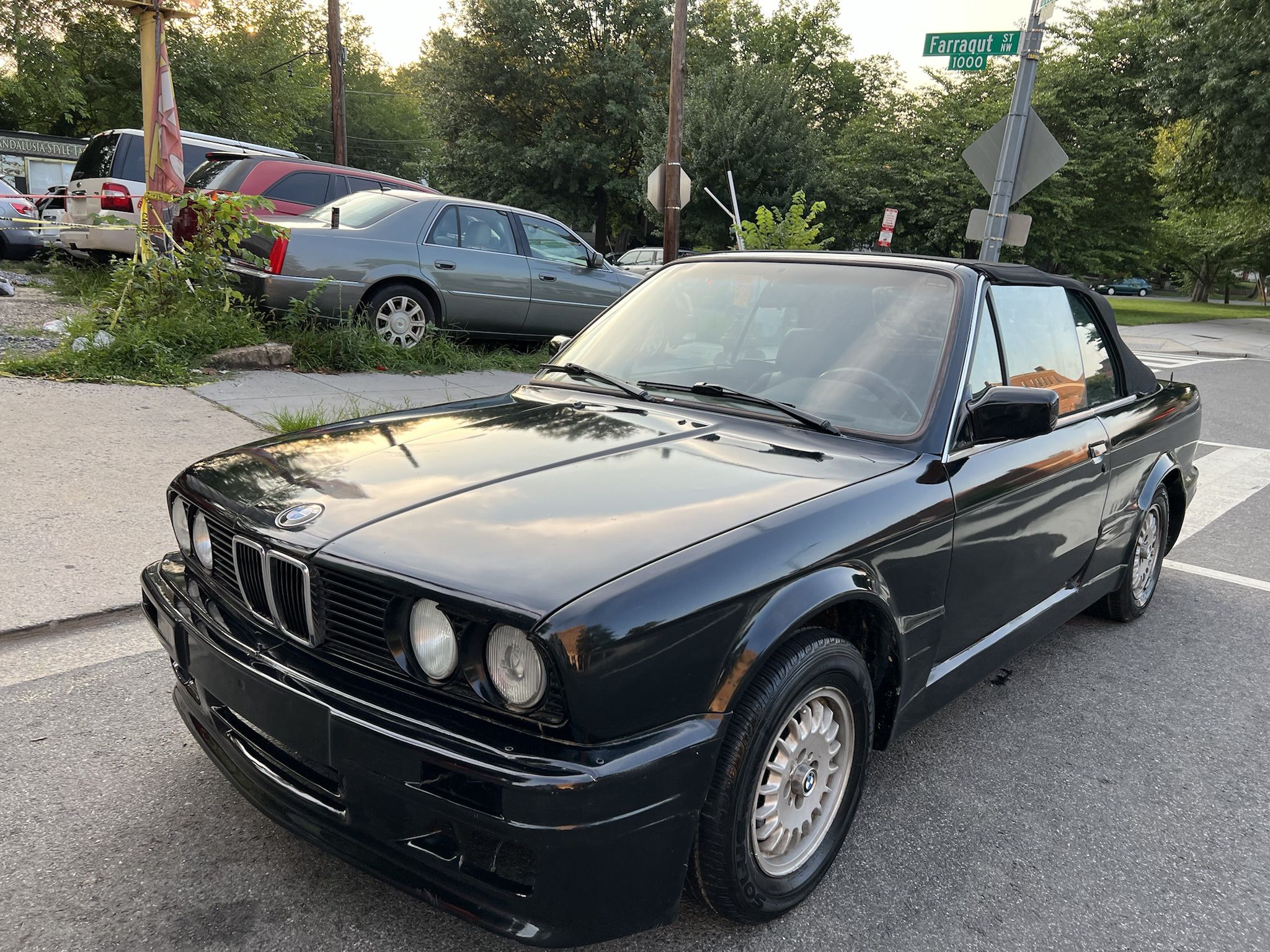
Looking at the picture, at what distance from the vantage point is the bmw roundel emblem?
2109 millimetres

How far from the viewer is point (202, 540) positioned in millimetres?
2441

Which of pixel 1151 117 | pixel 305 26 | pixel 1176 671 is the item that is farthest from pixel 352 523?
pixel 305 26

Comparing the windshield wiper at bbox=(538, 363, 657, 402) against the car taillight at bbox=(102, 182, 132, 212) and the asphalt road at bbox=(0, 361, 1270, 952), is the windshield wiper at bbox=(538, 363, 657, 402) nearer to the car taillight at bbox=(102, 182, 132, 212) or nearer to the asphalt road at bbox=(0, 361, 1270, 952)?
the asphalt road at bbox=(0, 361, 1270, 952)

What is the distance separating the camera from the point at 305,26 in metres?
45.2

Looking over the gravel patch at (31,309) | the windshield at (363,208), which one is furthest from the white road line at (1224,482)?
the gravel patch at (31,309)

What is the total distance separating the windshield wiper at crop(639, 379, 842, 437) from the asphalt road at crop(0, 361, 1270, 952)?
3.74ft

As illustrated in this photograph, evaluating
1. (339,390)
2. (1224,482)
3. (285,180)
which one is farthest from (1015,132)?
(285,180)

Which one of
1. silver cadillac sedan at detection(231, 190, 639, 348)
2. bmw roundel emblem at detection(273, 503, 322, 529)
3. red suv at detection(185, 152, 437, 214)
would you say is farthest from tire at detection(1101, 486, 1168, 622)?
red suv at detection(185, 152, 437, 214)

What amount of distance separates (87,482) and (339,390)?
2767mm

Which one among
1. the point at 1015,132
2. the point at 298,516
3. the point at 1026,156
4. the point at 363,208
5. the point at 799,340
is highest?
the point at 1015,132

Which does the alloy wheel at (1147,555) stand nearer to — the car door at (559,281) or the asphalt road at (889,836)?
the asphalt road at (889,836)

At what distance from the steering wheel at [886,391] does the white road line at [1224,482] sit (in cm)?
387

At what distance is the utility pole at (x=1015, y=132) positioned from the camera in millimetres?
9766

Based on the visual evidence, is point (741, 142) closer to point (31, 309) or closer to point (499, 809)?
point (31, 309)
